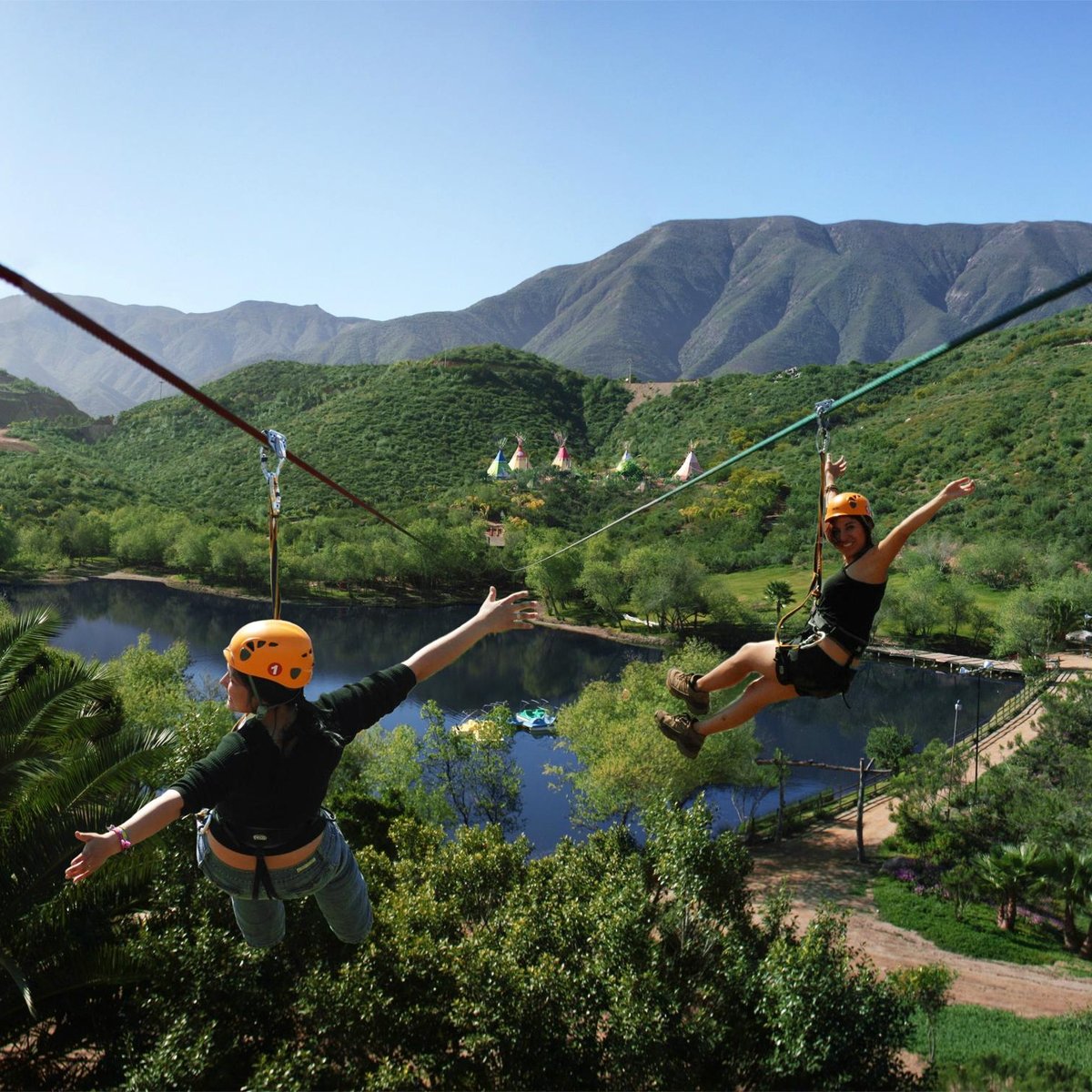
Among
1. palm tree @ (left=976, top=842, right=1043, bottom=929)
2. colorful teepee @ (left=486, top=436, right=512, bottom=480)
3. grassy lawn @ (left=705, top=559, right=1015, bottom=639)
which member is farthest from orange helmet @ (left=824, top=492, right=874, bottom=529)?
colorful teepee @ (left=486, top=436, right=512, bottom=480)

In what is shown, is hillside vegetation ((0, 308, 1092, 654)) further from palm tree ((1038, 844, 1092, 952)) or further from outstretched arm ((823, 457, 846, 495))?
outstretched arm ((823, 457, 846, 495))

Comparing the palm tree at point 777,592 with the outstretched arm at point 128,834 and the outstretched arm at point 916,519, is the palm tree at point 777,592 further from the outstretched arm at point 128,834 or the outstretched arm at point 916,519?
the outstretched arm at point 128,834

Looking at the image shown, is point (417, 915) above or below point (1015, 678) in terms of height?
above

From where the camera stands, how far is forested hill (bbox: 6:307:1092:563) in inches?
1991

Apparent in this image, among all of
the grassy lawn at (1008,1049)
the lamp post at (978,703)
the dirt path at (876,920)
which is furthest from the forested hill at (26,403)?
the grassy lawn at (1008,1049)

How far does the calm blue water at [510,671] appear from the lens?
98.6 ft

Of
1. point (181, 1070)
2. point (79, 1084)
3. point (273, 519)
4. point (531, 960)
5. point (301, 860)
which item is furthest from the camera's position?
point (531, 960)

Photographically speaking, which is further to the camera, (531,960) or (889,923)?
(889,923)

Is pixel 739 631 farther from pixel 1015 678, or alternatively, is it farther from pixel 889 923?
pixel 889 923

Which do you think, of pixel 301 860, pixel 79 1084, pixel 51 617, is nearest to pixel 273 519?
pixel 301 860

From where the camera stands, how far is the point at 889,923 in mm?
19594

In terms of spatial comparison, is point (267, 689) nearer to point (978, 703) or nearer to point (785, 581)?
point (978, 703)

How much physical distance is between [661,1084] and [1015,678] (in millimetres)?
35130

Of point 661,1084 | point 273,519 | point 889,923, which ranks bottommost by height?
point 889,923
